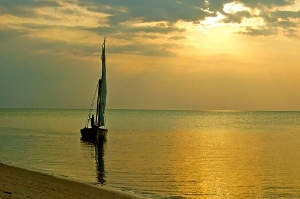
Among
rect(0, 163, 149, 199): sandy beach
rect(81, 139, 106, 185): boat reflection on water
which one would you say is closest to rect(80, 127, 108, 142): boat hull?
rect(81, 139, 106, 185): boat reflection on water

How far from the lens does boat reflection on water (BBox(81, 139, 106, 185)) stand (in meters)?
28.7

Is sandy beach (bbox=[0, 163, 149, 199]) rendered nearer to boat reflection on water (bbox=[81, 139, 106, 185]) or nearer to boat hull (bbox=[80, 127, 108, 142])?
boat reflection on water (bbox=[81, 139, 106, 185])

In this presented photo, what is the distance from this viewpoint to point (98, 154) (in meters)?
45.2

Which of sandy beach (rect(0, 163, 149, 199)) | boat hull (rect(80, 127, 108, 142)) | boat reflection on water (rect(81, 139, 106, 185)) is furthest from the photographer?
boat hull (rect(80, 127, 108, 142))

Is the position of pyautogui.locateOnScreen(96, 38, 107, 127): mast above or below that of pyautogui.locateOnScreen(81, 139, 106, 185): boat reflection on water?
above

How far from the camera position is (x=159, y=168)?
34.4 metres

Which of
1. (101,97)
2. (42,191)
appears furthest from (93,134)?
(42,191)

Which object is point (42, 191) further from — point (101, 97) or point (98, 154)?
point (101, 97)

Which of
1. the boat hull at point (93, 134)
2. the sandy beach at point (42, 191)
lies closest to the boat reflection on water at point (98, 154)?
the boat hull at point (93, 134)

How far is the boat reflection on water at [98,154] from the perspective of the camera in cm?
2869

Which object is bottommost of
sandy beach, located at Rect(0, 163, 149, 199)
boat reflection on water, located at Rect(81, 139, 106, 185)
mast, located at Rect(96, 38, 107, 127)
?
boat reflection on water, located at Rect(81, 139, 106, 185)

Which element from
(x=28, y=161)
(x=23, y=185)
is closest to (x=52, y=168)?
(x=28, y=161)

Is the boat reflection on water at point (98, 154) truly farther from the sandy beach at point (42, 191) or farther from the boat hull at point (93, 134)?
the sandy beach at point (42, 191)

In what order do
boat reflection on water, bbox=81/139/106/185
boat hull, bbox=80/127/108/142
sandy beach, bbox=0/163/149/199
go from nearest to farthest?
sandy beach, bbox=0/163/149/199
boat reflection on water, bbox=81/139/106/185
boat hull, bbox=80/127/108/142
